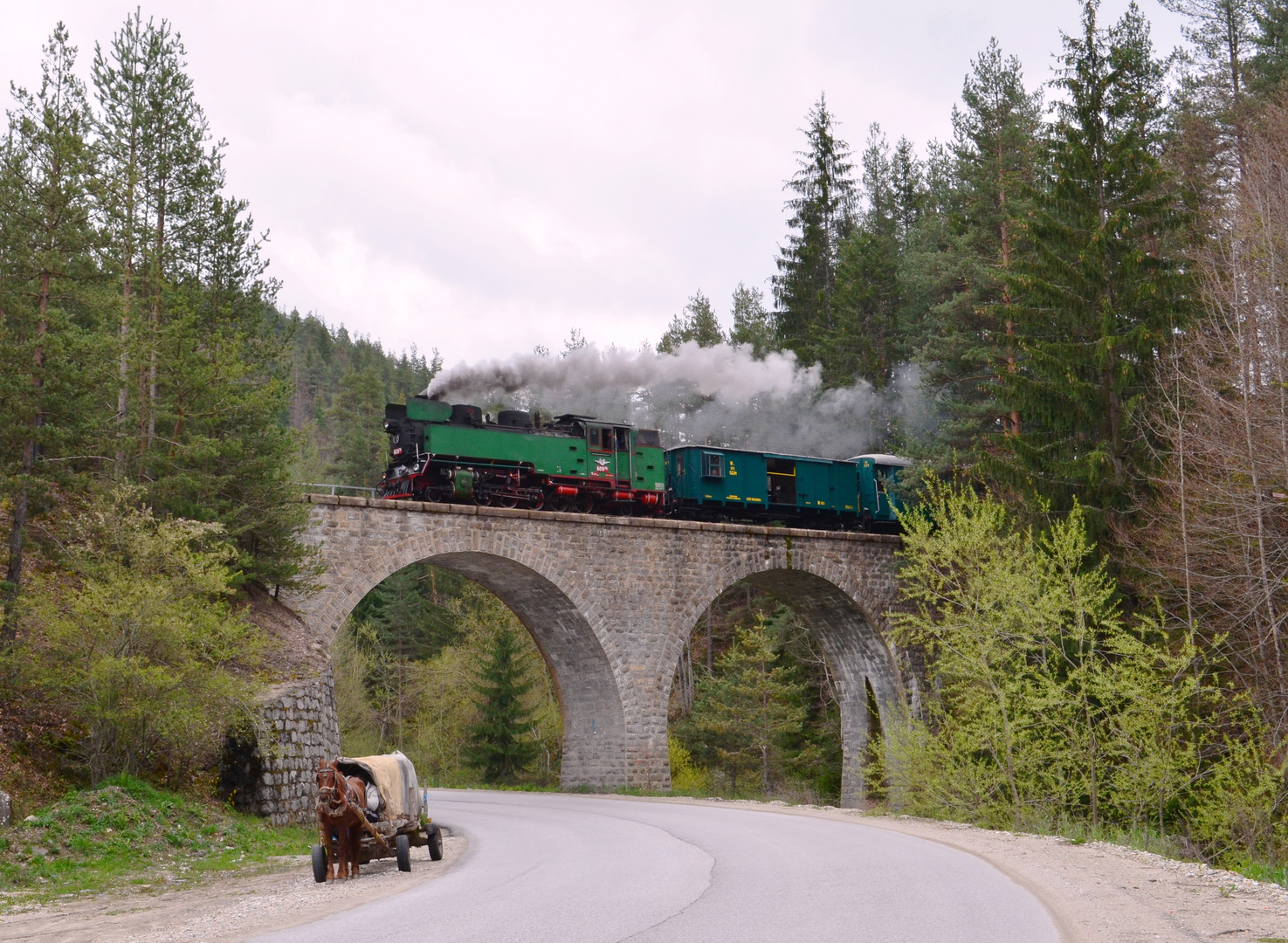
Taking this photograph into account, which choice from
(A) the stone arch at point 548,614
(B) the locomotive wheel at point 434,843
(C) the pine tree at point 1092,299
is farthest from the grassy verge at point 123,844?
(C) the pine tree at point 1092,299

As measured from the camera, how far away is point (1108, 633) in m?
18.4

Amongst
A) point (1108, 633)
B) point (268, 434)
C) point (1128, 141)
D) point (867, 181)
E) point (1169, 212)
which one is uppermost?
point (867, 181)

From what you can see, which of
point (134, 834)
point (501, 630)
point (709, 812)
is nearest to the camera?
point (134, 834)

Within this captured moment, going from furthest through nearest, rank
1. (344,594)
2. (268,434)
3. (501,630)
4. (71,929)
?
(501,630), (344,594), (268,434), (71,929)

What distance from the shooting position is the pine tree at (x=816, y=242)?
46.0 meters

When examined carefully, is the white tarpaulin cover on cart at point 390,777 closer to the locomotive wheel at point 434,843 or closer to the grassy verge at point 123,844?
the locomotive wheel at point 434,843

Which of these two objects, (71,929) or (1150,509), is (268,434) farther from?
(1150,509)

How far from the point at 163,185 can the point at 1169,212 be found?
21.4 metres

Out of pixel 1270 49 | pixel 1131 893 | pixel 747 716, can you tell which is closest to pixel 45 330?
pixel 1131 893

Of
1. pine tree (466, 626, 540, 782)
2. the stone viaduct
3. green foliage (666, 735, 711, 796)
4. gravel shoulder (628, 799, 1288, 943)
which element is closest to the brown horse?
gravel shoulder (628, 799, 1288, 943)

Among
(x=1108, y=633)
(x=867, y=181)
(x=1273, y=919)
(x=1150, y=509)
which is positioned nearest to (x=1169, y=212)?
(x=1150, y=509)

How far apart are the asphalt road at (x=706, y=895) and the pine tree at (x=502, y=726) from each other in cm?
2090

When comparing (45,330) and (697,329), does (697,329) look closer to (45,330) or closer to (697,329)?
(697,329)

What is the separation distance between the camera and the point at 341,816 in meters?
9.80
